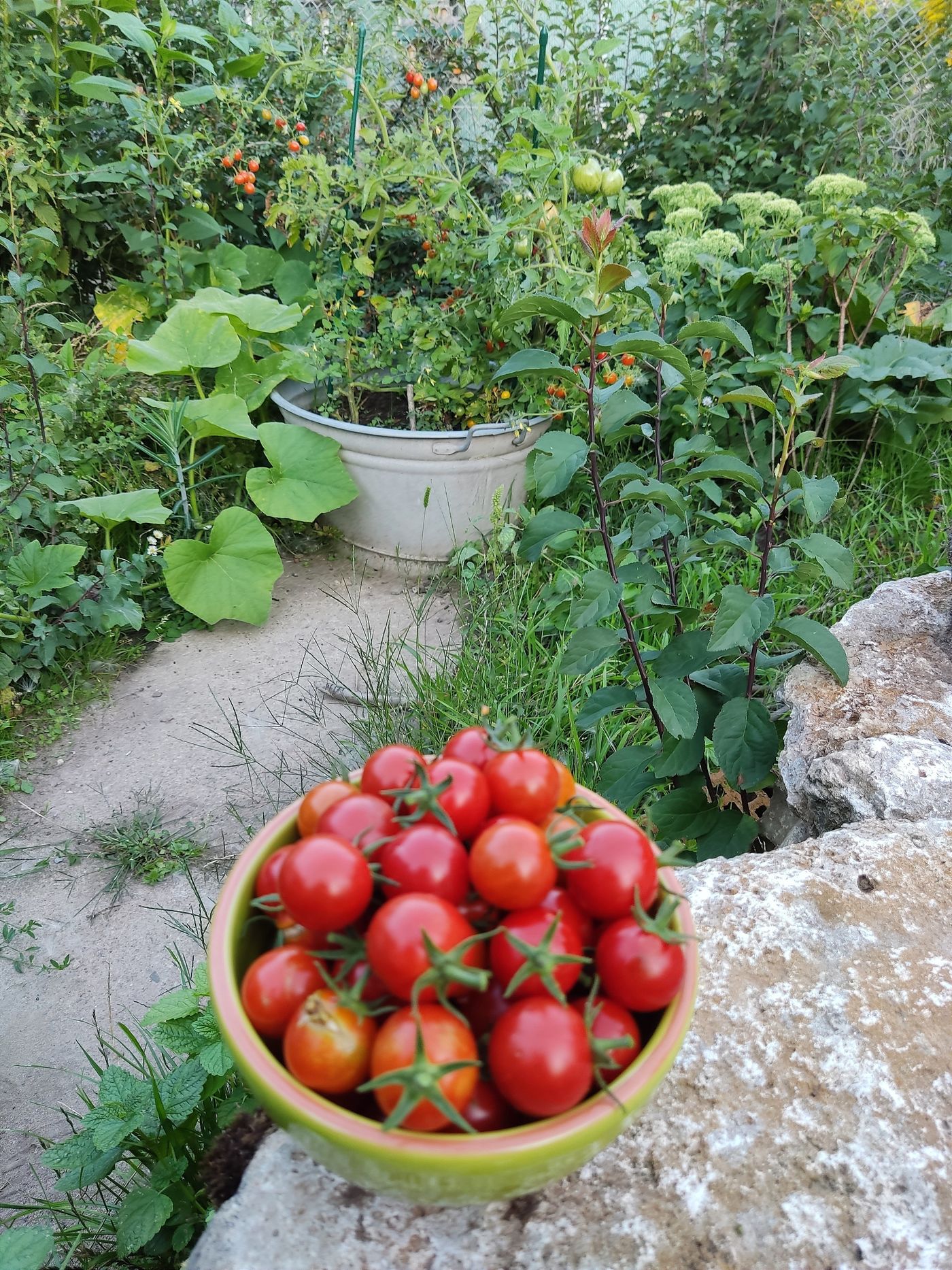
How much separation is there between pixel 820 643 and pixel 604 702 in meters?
0.44

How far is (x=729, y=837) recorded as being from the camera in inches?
67.3

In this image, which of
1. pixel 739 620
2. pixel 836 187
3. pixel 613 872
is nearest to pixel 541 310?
pixel 739 620

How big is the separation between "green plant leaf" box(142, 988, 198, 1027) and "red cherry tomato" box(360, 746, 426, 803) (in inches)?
30.9

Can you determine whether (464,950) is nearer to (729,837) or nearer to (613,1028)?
(613,1028)

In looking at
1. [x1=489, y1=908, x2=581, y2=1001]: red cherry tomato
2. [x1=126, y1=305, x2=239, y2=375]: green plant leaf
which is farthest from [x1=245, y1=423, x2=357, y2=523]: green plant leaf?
[x1=489, y1=908, x2=581, y2=1001]: red cherry tomato

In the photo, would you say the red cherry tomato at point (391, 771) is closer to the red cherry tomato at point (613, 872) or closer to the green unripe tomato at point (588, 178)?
the red cherry tomato at point (613, 872)

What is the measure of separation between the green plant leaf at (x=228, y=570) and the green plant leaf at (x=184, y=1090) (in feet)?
6.10

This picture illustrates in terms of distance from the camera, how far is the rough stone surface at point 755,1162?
0.85 meters

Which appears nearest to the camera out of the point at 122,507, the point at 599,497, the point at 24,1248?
the point at 24,1248

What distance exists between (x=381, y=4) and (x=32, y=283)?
203 centimetres

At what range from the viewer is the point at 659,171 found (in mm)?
4105

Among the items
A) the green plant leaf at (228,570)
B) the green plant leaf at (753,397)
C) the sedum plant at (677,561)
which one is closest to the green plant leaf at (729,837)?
the sedum plant at (677,561)

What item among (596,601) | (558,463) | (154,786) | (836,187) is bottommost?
(154,786)

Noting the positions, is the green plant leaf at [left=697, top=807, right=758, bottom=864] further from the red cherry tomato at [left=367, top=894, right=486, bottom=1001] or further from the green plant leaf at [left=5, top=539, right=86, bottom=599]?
the green plant leaf at [left=5, top=539, right=86, bottom=599]
